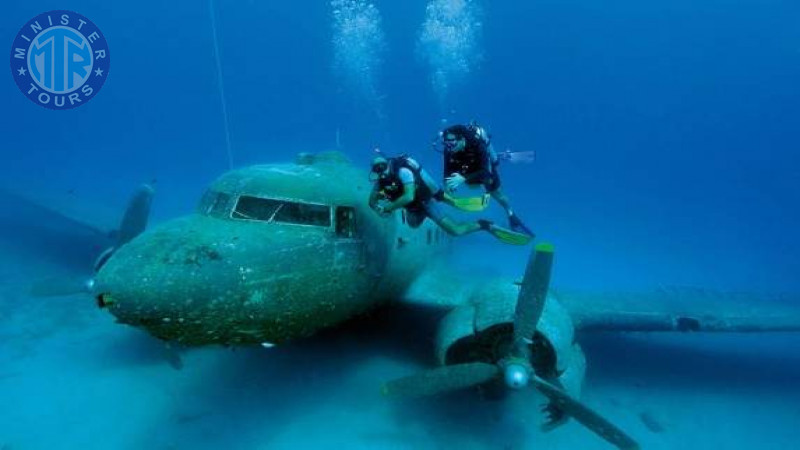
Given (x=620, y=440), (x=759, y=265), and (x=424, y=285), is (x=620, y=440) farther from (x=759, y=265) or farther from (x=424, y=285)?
(x=759, y=265)

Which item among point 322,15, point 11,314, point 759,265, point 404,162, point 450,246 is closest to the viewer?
point 404,162

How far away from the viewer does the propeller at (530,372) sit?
663 cm

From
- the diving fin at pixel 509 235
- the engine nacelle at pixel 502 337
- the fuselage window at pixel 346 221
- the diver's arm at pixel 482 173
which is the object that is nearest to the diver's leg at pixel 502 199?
the diver's arm at pixel 482 173

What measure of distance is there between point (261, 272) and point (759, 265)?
30.6 m

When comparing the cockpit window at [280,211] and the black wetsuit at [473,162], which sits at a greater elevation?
the black wetsuit at [473,162]

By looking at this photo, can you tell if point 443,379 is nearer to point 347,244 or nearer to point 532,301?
point 532,301

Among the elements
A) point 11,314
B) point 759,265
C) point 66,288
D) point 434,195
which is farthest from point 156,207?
point 759,265

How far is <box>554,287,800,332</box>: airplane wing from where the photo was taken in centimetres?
925

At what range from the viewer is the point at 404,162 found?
23.4 ft

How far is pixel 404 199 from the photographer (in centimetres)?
A: 682

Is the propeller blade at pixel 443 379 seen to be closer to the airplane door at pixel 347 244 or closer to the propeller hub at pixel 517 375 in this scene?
the propeller hub at pixel 517 375

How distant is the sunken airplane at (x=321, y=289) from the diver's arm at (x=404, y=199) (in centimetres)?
73

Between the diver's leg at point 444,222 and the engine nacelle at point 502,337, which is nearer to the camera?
the engine nacelle at point 502,337

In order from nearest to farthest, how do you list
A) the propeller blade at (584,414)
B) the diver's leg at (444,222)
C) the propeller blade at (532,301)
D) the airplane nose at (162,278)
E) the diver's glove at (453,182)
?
the airplane nose at (162,278) < the propeller blade at (584,414) < the propeller blade at (532,301) < the diver's leg at (444,222) < the diver's glove at (453,182)
